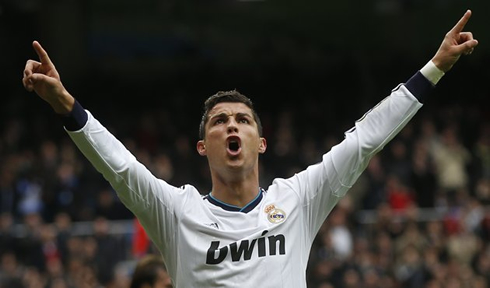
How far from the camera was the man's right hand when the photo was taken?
16.3ft

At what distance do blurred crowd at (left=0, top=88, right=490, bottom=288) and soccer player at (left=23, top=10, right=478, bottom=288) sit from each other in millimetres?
7892

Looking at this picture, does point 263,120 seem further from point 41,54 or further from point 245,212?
point 41,54

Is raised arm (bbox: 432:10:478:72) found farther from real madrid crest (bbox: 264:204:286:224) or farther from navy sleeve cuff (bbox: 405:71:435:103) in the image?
real madrid crest (bbox: 264:204:286:224)

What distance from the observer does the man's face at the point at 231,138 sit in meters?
5.61

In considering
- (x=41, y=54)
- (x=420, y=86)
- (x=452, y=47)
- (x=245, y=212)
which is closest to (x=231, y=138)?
(x=245, y=212)

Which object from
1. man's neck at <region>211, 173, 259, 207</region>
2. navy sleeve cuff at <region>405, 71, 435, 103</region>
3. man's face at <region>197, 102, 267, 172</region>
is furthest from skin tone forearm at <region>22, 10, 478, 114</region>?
navy sleeve cuff at <region>405, 71, 435, 103</region>

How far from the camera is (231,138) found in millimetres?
5625

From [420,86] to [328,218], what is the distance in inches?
396

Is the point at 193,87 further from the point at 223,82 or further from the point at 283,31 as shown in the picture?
the point at 283,31

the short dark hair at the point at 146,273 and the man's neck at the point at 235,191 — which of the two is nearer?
the man's neck at the point at 235,191

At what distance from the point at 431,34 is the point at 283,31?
3413mm

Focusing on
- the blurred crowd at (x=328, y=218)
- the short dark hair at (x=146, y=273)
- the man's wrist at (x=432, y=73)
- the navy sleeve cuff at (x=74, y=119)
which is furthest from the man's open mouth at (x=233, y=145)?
the blurred crowd at (x=328, y=218)

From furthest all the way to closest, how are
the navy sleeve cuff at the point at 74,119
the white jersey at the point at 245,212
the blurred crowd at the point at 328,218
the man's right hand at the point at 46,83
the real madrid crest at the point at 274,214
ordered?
the blurred crowd at the point at 328,218, the real madrid crest at the point at 274,214, the white jersey at the point at 245,212, the navy sleeve cuff at the point at 74,119, the man's right hand at the point at 46,83

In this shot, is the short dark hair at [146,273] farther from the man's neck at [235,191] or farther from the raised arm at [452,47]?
the raised arm at [452,47]
